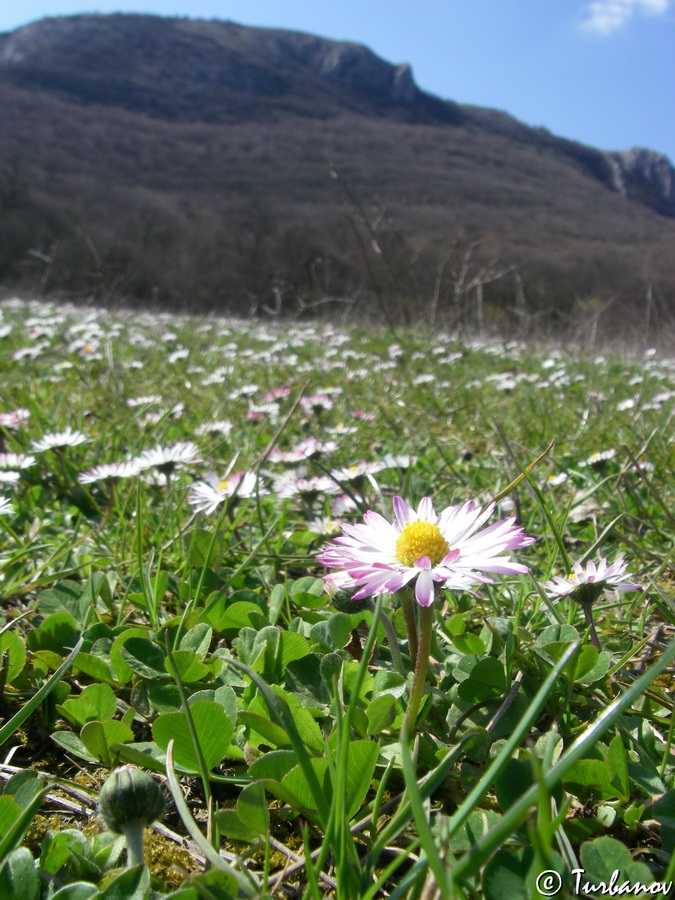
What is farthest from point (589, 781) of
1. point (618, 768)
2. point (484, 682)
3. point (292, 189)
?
point (292, 189)

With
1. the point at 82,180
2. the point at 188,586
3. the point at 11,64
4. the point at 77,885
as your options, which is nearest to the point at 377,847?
the point at 77,885

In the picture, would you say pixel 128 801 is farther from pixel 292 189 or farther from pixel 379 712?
pixel 292 189

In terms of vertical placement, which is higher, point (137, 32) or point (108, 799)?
point (137, 32)

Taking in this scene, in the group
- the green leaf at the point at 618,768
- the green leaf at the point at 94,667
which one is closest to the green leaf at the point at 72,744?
the green leaf at the point at 94,667

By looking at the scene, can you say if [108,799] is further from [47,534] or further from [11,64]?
[11,64]

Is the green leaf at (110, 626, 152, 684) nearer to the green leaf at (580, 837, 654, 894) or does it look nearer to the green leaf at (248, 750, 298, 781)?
the green leaf at (248, 750, 298, 781)
